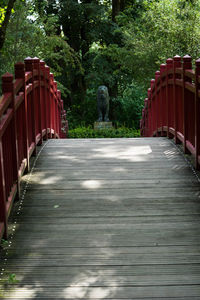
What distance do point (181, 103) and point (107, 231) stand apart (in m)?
3.54

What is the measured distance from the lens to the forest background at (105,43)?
18.0 meters

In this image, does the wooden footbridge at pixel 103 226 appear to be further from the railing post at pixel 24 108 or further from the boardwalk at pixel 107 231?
the railing post at pixel 24 108

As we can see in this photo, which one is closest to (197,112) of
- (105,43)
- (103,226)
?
(103,226)

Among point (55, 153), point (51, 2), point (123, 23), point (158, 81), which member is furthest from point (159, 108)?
point (51, 2)

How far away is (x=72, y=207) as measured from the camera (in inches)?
214

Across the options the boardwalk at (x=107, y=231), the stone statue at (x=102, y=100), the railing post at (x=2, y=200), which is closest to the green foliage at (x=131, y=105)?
the stone statue at (x=102, y=100)

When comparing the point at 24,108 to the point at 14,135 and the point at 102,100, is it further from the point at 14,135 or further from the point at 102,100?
the point at 102,100

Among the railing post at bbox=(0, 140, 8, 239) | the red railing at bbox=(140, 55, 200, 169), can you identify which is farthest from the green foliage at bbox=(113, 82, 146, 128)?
the railing post at bbox=(0, 140, 8, 239)

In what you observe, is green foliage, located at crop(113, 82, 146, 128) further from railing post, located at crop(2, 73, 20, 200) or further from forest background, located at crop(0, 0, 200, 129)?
railing post, located at crop(2, 73, 20, 200)

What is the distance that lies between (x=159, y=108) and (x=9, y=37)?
703cm

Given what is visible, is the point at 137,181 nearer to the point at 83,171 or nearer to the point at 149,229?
the point at 83,171

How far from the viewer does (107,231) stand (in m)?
4.82

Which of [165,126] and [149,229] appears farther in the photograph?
[165,126]

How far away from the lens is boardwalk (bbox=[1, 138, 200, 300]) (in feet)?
12.7
